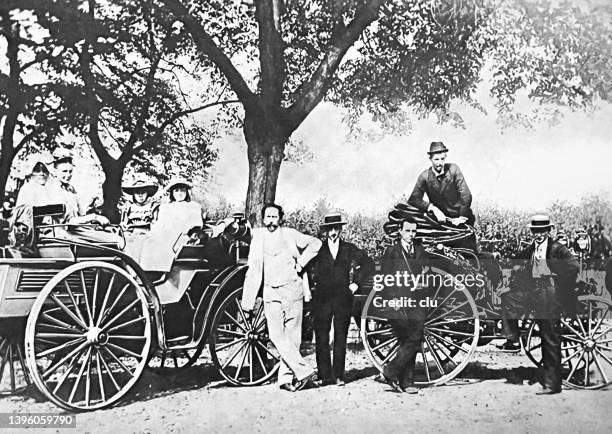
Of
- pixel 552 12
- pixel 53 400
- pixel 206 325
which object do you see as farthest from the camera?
pixel 552 12

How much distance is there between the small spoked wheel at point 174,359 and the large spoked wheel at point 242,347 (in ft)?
0.60

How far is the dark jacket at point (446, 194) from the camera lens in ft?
20.4

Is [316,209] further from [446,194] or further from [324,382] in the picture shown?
[324,382]

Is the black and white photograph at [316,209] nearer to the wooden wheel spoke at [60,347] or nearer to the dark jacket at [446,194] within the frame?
the dark jacket at [446,194]

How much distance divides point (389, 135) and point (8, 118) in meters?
3.27

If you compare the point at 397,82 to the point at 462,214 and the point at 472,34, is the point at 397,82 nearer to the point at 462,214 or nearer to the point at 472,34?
the point at 472,34

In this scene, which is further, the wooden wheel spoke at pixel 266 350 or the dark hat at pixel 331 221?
the dark hat at pixel 331 221

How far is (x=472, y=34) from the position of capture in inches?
254

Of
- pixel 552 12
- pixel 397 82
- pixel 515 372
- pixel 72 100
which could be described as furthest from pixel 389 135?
pixel 72 100

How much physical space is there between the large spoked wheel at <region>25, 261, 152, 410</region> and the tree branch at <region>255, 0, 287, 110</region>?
81.3 inches

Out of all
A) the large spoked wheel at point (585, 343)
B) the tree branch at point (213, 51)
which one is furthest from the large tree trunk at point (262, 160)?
the large spoked wheel at point (585, 343)

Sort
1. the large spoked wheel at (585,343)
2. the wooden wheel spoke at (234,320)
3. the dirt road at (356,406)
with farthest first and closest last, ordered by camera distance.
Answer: the large spoked wheel at (585,343), the wooden wheel spoke at (234,320), the dirt road at (356,406)

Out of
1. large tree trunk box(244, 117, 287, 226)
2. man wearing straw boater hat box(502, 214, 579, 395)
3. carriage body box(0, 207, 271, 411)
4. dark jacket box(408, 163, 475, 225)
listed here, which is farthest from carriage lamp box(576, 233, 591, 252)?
carriage body box(0, 207, 271, 411)

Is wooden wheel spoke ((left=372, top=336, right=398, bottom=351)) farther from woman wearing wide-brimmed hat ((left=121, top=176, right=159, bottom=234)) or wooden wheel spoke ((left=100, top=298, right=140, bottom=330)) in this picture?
woman wearing wide-brimmed hat ((left=121, top=176, right=159, bottom=234))
